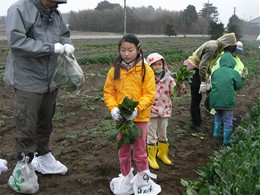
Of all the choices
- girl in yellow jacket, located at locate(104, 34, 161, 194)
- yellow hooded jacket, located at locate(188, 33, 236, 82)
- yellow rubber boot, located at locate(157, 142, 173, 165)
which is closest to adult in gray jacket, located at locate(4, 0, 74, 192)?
girl in yellow jacket, located at locate(104, 34, 161, 194)

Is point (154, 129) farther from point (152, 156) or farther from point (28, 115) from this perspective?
point (28, 115)

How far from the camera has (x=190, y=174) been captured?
4.32m

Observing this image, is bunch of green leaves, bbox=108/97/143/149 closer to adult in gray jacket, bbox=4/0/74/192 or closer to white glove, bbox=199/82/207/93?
adult in gray jacket, bbox=4/0/74/192

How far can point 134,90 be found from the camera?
11.4 feet

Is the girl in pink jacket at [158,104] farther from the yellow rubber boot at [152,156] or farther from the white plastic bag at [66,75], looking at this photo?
the white plastic bag at [66,75]

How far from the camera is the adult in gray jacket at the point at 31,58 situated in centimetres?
324

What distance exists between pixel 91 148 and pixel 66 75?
1612 millimetres

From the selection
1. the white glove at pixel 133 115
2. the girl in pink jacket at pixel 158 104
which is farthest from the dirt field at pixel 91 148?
the white glove at pixel 133 115

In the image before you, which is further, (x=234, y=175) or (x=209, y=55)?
(x=209, y=55)

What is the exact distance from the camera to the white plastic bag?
11.6ft

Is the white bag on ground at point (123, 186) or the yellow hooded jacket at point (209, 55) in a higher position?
the yellow hooded jacket at point (209, 55)

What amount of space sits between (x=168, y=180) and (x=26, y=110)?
178cm

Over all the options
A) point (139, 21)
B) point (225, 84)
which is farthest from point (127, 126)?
point (139, 21)

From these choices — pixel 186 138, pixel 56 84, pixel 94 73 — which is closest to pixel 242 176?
pixel 56 84
